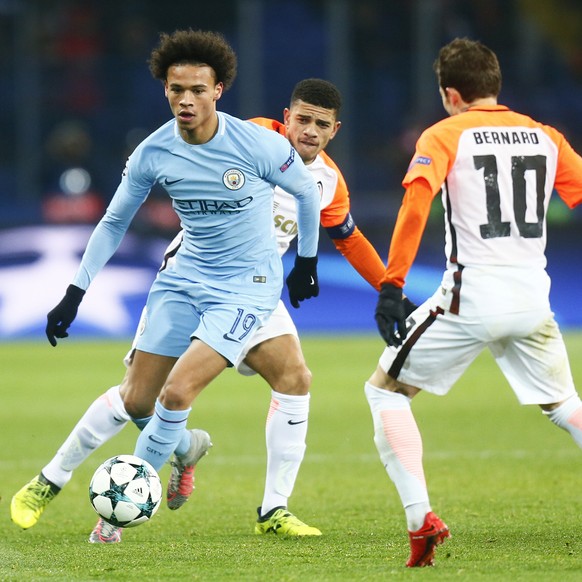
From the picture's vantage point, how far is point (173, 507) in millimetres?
6227

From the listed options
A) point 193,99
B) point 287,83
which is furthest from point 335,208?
point 287,83

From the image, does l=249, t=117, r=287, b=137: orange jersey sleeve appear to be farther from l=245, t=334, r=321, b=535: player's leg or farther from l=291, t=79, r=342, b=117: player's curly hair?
l=245, t=334, r=321, b=535: player's leg

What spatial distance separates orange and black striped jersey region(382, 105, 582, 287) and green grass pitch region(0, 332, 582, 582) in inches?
45.6

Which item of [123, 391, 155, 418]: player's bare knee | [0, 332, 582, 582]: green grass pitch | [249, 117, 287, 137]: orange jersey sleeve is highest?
Answer: [249, 117, 287, 137]: orange jersey sleeve

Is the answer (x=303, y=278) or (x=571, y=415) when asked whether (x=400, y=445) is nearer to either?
(x=571, y=415)

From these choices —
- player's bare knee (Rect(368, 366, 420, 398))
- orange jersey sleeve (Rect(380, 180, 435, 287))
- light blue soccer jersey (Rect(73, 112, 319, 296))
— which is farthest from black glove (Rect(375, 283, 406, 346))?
light blue soccer jersey (Rect(73, 112, 319, 296))

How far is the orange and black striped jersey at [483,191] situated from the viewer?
4672 mm

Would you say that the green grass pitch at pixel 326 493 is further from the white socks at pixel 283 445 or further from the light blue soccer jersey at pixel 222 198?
the light blue soccer jersey at pixel 222 198

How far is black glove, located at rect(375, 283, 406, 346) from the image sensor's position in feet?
15.2

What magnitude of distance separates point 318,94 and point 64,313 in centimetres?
164

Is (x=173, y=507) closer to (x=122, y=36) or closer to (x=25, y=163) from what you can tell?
(x=25, y=163)

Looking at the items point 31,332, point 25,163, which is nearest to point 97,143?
point 25,163

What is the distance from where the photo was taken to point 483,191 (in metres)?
4.75

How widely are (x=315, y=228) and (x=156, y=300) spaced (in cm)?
80
